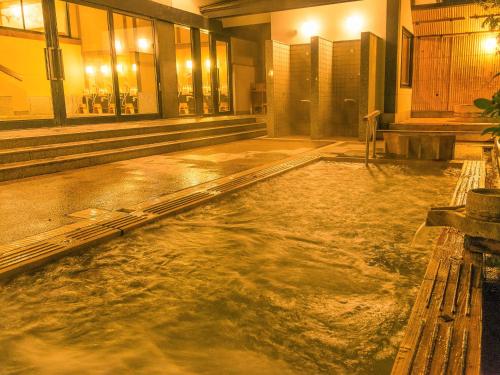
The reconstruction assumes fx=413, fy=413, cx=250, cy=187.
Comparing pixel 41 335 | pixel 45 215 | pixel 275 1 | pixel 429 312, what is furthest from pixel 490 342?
pixel 275 1

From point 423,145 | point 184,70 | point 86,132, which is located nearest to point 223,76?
point 184,70

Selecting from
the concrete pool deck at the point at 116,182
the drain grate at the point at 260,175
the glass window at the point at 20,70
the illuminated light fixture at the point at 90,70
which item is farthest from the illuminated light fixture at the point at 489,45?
the glass window at the point at 20,70

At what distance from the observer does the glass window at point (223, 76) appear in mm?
15688

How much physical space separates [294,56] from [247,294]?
11.1 meters

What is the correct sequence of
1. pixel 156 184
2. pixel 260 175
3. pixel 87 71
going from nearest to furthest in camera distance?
1. pixel 156 184
2. pixel 260 175
3. pixel 87 71

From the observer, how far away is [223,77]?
15.9 metres

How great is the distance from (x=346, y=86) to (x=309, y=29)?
243cm

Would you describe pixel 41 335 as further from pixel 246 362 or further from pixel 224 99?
pixel 224 99

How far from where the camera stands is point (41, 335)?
2232 mm

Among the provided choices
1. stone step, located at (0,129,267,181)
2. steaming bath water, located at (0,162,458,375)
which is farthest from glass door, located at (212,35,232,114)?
steaming bath water, located at (0,162,458,375)

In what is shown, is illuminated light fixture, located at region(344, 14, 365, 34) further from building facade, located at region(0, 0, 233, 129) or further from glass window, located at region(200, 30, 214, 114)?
glass window, located at region(200, 30, 214, 114)

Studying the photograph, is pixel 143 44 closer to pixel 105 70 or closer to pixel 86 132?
pixel 105 70

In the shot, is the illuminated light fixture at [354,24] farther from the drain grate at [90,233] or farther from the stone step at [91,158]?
the drain grate at [90,233]

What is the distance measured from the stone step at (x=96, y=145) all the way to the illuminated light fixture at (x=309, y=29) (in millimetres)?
4047
